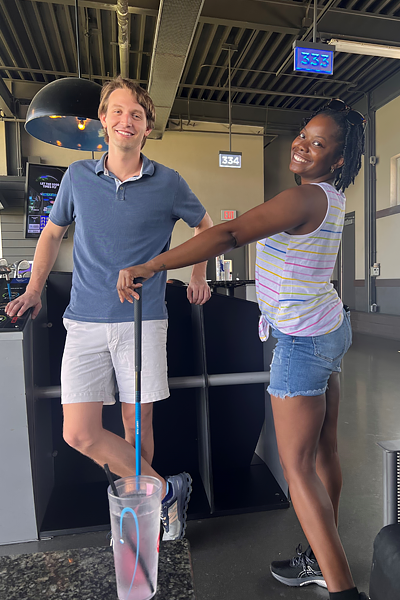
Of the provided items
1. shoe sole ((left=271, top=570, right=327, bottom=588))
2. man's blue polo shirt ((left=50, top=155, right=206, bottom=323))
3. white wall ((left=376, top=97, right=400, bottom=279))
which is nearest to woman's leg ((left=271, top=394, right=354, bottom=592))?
shoe sole ((left=271, top=570, right=327, bottom=588))

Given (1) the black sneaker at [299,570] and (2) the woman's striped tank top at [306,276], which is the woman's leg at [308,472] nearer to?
(2) the woman's striped tank top at [306,276]

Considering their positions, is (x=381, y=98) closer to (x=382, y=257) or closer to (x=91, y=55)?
(x=382, y=257)

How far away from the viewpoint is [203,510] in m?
1.85

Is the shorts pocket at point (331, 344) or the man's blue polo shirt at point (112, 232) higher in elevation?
the man's blue polo shirt at point (112, 232)

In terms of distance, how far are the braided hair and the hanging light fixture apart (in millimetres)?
1714

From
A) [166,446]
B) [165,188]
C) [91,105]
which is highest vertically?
[91,105]

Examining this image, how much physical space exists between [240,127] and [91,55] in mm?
3138

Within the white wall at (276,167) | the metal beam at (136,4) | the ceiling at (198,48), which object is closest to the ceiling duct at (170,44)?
the ceiling at (198,48)

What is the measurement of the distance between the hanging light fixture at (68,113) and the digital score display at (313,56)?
2690 mm

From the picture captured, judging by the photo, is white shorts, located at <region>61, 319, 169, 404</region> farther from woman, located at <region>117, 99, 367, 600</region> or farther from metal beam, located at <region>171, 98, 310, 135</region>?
metal beam, located at <region>171, 98, 310, 135</region>

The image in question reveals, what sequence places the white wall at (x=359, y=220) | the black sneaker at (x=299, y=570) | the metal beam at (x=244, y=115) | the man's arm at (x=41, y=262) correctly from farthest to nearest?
the white wall at (x=359, y=220) → the metal beam at (x=244, y=115) → the man's arm at (x=41, y=262) → the black sneaker at (x=299, y=570)

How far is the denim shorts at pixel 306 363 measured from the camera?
3.82ft


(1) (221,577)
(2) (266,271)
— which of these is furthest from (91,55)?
(1) (221,577)

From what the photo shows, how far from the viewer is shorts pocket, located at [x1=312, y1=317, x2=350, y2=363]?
1.17 m
